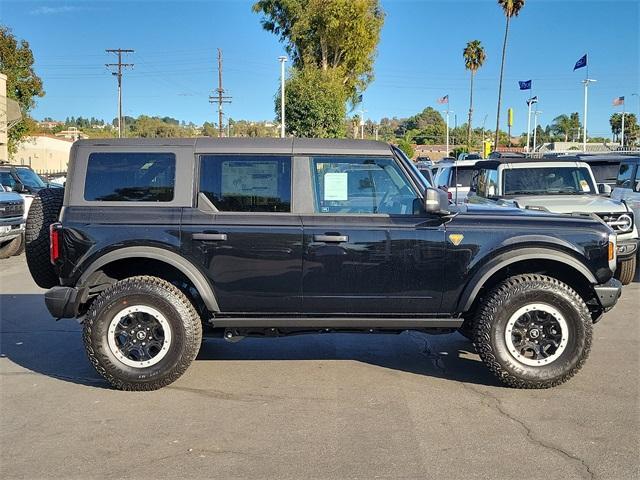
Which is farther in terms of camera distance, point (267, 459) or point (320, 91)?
point (320, 91)

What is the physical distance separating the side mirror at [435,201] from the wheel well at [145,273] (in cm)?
204

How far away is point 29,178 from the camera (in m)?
15.9

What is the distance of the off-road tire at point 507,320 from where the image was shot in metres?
5.11

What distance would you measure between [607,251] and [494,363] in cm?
130

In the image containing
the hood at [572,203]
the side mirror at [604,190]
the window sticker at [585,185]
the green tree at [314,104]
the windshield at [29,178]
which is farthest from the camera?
the green tree at [314,104]

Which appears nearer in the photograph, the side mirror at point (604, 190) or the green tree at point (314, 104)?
the side mirror at point (604, 190)

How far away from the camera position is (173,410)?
15.8ft

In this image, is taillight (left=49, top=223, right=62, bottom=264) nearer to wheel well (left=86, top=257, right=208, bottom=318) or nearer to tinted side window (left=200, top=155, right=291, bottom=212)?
wheel well (left=86, top=257, right=208, bottom=318)

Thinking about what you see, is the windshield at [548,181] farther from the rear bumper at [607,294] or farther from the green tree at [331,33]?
the green tree at [331,33]

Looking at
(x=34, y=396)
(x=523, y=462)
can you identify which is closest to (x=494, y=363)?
(x=523, y=462)

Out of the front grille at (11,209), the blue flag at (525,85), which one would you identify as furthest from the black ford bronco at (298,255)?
the blue flag at (525,85)

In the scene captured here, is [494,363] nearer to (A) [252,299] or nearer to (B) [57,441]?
(A) [252,299]

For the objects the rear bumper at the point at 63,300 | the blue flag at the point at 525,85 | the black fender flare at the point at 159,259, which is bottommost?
the rear bumper at the point at 63,300

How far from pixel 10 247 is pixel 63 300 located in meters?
9.39
